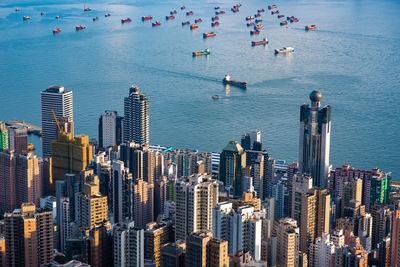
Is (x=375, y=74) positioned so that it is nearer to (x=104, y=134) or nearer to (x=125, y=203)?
(x=104, y=134)

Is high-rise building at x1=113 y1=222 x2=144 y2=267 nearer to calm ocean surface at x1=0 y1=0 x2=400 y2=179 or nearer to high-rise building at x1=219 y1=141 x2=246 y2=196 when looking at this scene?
high-rise building at x1=219 y1=141 x2=246 y2=196

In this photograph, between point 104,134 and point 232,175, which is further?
point 104,134

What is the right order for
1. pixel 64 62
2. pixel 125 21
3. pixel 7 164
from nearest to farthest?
pixel 7 164, pixel 64 62, pixel 125 21

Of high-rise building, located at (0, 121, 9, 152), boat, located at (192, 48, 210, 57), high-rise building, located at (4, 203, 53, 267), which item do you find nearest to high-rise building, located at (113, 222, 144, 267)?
high-rise building, located at (4, 203, 53, 267)

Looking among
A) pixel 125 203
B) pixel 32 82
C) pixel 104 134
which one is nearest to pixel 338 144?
pixel 104 134

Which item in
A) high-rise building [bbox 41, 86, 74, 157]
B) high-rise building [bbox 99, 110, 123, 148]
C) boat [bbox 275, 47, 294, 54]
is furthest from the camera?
boat [bbox 275, 47, 294, 54]
